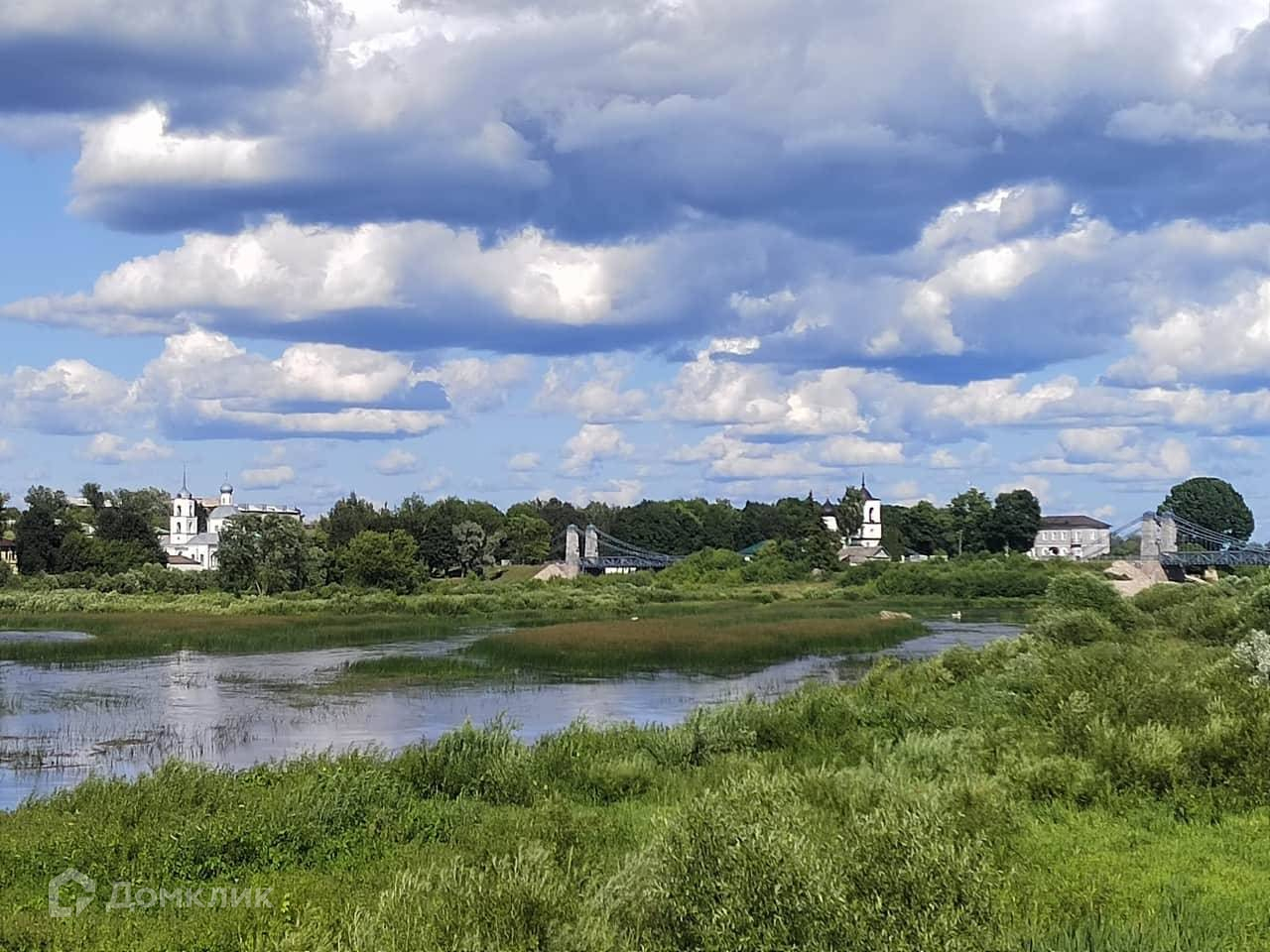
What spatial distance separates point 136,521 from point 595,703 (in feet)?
337

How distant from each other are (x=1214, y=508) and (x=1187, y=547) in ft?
50.3

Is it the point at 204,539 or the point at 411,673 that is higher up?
the point at 204,539

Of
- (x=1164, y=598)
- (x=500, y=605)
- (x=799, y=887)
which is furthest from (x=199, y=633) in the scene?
(x=799, y=887)

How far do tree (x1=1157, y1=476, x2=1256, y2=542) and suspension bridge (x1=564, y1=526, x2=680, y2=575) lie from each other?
6617 cm

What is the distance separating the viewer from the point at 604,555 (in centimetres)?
16550

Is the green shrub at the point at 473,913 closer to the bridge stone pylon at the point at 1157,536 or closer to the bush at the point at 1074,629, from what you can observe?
the bush at the point at 1074,629

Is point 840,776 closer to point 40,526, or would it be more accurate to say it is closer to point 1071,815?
point 1071,815

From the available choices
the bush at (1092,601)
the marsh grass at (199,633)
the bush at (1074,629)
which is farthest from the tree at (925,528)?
the bush at (1074,629)

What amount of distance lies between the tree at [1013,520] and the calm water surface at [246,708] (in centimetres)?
10580

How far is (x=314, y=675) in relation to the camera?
38.1m

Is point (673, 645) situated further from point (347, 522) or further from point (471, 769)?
point (347, 522)

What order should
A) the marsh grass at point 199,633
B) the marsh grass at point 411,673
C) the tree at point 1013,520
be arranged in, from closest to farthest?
1. the marsh grass at point 411,673
2. the marsh grass at point 199,633
3. the tree at point 1013,520

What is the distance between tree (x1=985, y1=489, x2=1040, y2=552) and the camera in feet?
473

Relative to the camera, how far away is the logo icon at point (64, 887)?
36.6ft
